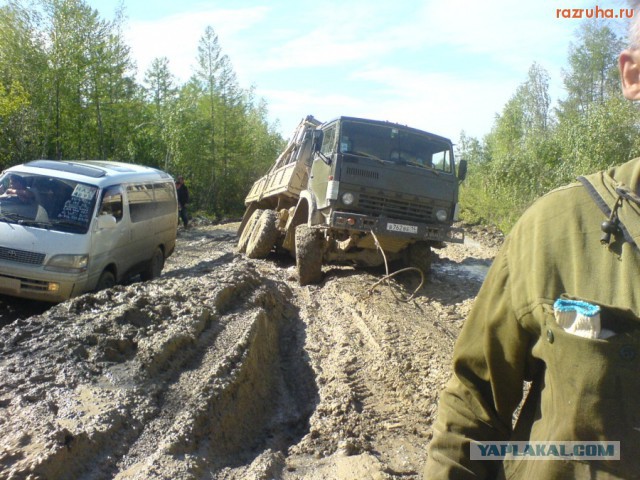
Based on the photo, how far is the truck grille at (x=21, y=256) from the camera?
784 cm

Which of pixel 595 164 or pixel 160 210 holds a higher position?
pixel 595 164

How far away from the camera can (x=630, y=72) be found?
1.42m

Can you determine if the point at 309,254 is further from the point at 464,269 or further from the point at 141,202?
the point at 464,269

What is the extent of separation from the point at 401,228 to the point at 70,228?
181 inches

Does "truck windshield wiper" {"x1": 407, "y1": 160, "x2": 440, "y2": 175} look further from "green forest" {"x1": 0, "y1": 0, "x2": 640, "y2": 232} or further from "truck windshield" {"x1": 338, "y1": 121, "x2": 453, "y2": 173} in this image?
"green forest" {"x1": 0, "y1": 0, "x2": 640, "y2": 232}

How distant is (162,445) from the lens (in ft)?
12.1

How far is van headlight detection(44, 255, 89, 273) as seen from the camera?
7879mm

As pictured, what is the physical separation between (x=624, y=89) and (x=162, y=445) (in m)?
3.14

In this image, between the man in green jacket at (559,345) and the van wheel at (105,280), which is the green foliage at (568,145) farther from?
the man in green jacket at (559,345)

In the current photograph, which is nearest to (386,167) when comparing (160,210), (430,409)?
(160,210)

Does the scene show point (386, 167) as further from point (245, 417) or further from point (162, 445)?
point (162, 445)

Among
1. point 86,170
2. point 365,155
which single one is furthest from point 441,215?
point 86,170

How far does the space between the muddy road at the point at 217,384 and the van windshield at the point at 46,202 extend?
1.18 metres

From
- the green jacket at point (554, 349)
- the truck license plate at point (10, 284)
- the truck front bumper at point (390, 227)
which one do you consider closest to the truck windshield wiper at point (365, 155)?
the truck front bumper at point (390, 227)
